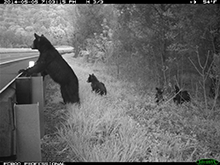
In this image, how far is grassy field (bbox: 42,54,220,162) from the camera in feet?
7.38

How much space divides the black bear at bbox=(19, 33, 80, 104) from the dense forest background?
0.21m

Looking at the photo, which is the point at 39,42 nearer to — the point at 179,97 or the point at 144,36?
the point at 144,36

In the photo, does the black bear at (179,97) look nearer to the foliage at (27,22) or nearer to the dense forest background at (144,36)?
the dense forest background at (144,36)

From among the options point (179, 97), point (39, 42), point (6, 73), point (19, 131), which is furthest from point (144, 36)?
point (19, 131)

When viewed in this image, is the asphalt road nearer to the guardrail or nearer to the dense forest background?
the dense forest background

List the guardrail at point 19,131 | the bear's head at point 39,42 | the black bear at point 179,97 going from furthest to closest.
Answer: the black bear at point 179,97
the bear's head at point 39,42
the guardrail at point 19,131

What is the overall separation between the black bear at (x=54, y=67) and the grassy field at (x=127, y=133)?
35 centimetres

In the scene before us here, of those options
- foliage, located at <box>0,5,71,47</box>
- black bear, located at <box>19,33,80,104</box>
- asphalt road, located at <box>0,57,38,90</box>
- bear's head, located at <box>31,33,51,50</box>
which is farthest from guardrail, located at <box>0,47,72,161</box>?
bear's head, located at <box>31,33,51,50</box>

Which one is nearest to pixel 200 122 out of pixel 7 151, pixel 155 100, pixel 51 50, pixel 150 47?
pixel 155 100

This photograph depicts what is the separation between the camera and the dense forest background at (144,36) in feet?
9.50

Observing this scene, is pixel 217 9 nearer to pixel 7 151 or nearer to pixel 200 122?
pixel 200 122

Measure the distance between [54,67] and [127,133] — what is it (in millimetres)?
2023

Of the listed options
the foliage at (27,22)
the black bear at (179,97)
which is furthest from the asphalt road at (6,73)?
the black bear at (179,97)

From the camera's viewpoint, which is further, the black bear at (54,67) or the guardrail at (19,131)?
the black bear at (54,67)
